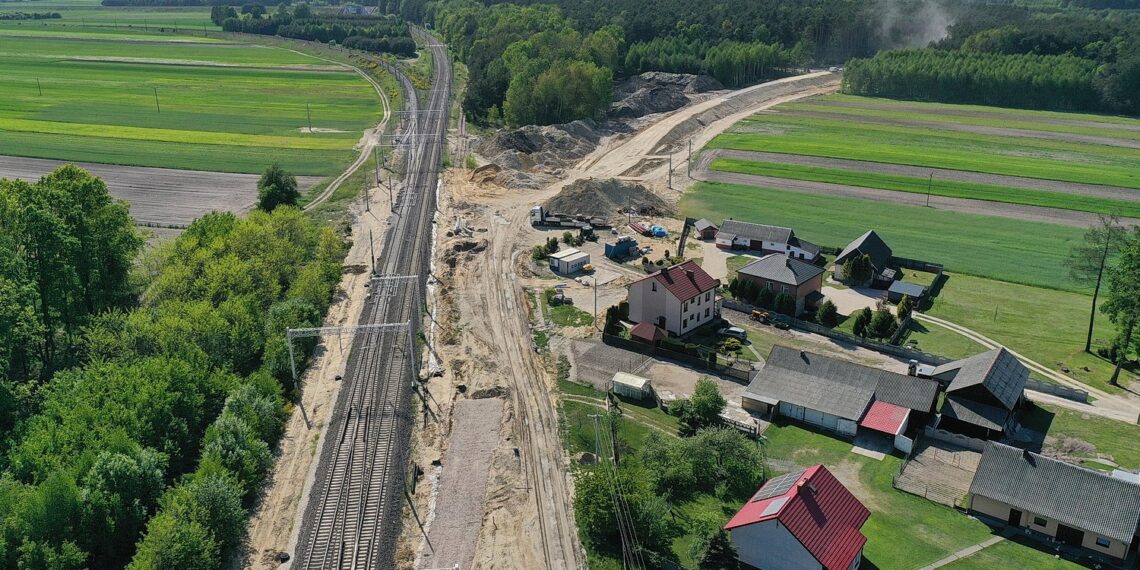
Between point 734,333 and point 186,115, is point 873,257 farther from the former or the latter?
point 186,115

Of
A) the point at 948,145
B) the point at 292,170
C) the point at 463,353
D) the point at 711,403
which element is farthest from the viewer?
the point at 948,145

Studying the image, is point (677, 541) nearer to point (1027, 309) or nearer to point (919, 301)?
point (919, 301)

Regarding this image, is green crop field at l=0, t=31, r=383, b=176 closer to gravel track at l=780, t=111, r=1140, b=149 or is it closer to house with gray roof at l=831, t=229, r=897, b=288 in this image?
house with gray roof at l=831, t=229, r=897, b=288

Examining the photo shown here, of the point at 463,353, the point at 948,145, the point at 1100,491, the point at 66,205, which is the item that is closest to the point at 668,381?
the point at 463,353

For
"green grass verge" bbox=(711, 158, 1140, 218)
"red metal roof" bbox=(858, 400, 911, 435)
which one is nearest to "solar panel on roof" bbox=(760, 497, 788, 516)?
"red metal roof" bbox=(858, 400, 911, 435)

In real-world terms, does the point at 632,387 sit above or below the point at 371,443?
above

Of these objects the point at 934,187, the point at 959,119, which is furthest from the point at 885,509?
the point at 959,119

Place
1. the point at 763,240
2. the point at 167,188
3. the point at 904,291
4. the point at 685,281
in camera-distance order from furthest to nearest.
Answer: the point at 167,188 → the point at 763,240 → the point at 904,291 → the point at 685,281
